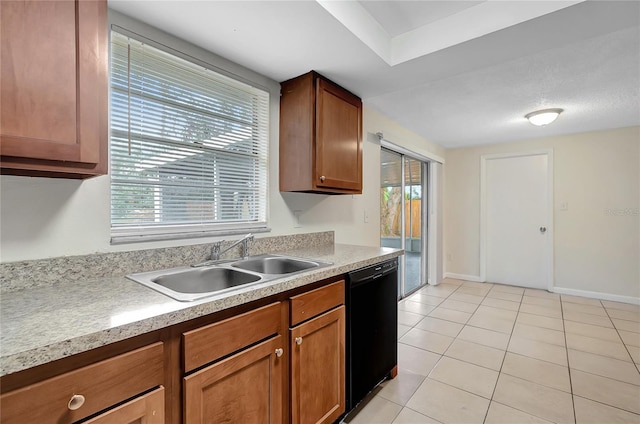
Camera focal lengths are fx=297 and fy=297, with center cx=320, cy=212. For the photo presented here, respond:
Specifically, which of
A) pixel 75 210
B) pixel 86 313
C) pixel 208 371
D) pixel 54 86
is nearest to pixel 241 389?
pixel 208 371

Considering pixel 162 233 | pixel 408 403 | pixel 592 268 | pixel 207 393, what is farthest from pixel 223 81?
pixel 592 268

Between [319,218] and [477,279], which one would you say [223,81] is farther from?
[477,279]

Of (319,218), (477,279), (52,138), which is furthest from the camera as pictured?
(477,279)

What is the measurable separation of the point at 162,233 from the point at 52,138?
0.73 meters

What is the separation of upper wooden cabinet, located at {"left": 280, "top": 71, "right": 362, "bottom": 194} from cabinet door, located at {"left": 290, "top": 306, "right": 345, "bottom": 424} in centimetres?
93

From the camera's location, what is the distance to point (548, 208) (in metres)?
4.31

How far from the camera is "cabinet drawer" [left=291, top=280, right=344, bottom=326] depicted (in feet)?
4.50

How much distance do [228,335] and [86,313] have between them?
1.46 ft

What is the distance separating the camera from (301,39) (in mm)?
1647

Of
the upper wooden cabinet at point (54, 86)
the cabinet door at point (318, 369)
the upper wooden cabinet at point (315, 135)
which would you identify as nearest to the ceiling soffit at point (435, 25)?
the upper wooden cabinet at point (315, 135)

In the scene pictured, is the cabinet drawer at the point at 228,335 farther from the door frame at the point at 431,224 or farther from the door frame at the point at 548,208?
the door frame at the point at 548,208

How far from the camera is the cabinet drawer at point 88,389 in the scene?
2.26 ft

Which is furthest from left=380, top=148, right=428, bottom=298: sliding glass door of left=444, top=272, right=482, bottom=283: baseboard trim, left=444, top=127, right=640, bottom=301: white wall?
left=444, top=127, right=640, bottom=301: white wall

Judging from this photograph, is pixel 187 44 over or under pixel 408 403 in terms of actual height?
over
